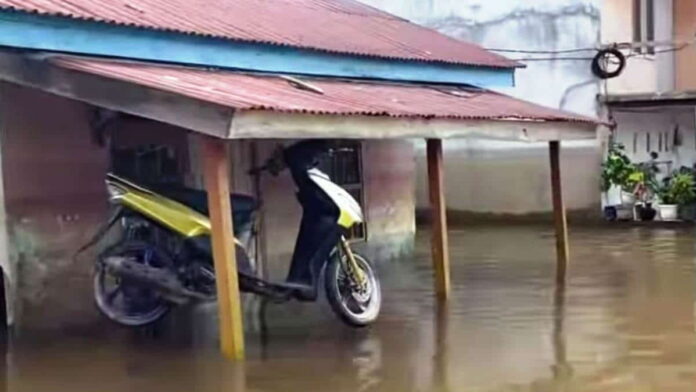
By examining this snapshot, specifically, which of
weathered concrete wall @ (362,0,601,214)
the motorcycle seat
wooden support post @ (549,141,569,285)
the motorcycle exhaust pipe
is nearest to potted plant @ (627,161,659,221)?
weathered concrete wall @ (362,0,601,214)

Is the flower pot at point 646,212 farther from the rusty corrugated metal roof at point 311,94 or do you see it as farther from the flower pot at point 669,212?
the rusty corrugated metal roof at point 311,94

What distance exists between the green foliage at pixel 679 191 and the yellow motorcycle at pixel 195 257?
38.0ft

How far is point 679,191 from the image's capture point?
65.9ft

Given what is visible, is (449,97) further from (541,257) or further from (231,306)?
(231,306)

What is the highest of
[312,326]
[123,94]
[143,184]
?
[123,94]

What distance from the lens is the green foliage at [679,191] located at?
20.0 metres

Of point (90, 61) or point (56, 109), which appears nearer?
point (90, 61)

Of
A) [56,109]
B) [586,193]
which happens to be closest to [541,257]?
[586,193]

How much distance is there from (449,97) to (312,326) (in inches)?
154

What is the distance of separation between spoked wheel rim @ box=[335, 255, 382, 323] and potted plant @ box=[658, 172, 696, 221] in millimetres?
11551

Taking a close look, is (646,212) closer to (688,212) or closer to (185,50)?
(688,212)

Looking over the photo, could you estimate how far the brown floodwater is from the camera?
24.6 ft

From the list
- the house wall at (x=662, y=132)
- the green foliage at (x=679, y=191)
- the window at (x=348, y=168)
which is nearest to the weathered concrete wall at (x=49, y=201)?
the window at (x=348, y=168)

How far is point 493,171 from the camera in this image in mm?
21266
